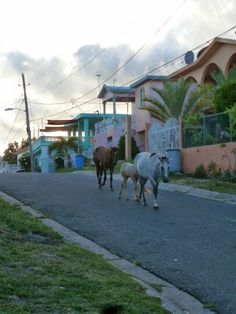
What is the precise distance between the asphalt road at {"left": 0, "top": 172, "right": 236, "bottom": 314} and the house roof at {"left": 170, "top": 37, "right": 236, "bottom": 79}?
19.1 metres

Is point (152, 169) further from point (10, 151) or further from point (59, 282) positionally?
point (10, 151)

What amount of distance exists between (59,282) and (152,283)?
5.09ft

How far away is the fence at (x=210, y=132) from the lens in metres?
22.6

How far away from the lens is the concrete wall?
21.7 m

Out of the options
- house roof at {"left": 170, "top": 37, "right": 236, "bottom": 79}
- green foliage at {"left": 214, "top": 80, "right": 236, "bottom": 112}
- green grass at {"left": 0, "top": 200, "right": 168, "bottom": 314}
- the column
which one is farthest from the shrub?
the column

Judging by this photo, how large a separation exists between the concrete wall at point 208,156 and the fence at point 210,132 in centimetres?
37

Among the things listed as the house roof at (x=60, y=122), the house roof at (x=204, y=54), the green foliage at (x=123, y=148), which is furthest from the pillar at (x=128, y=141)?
the house roof at (x=60, y=122)

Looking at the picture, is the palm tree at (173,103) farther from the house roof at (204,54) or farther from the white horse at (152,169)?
the white horse at (152,169)

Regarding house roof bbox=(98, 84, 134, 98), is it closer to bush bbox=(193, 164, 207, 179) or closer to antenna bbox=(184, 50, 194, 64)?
antenna bbox=(184, 50, 194, 64)

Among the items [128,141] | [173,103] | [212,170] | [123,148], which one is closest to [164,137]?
[173,103]

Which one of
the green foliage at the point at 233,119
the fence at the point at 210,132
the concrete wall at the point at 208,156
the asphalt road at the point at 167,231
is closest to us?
the asphalt road at the point at 167,231

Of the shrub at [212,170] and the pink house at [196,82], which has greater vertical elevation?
the pink house at [196,82]

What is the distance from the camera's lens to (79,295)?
5.77m

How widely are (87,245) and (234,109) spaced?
12.6m
